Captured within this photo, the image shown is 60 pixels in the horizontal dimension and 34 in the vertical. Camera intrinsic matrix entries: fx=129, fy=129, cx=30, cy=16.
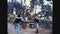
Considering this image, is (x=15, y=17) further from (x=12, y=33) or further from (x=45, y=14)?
(x=45, y=14)

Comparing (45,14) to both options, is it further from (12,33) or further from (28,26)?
(12,33)

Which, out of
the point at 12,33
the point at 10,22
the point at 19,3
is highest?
the point at 19,3

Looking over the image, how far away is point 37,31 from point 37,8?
0.27 meters

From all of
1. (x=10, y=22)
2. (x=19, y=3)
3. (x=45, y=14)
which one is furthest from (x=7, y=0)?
(x=45, y=14)

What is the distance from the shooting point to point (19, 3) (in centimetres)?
152

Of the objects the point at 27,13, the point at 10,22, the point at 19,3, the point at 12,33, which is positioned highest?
the point at 19,3

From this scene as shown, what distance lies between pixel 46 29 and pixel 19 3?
44 cm

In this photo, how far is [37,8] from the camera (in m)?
1.51

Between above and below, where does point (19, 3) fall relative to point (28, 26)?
above

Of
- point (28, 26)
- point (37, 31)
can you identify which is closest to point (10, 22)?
point (28, 26)

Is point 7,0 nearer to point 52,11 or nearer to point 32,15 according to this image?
point 32,15

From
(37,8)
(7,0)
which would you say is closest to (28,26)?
(37,8)

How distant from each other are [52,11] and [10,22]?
1.65ft

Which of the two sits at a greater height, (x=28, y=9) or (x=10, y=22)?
(x=28, y=9)
